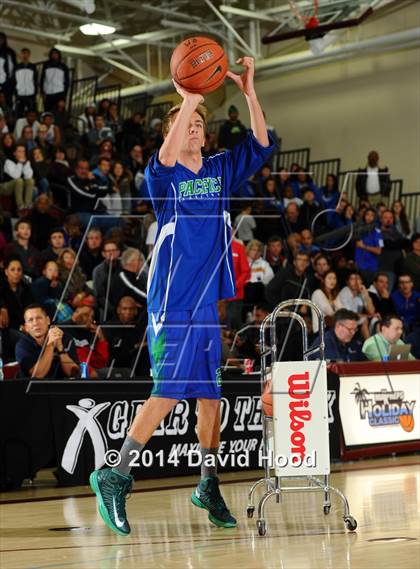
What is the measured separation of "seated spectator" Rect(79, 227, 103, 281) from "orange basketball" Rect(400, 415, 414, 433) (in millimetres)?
4058

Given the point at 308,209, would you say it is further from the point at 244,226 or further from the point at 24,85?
the point at 24,85

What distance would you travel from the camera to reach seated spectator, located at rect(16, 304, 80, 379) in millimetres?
8906

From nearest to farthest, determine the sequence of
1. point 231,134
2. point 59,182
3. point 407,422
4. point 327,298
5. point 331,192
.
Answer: point 407,422 < point 327,298 < point 59,182 < point 331,192 < point 231,134

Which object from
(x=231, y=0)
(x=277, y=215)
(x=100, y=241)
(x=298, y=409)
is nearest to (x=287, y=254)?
(x=277, y=215)

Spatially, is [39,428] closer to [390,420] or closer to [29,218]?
[390,420]

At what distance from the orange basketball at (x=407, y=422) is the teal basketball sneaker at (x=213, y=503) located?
211 inches

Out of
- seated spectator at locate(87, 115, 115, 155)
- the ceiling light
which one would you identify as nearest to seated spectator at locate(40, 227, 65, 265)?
seated spectator at locate(87, 115, 115, 155)

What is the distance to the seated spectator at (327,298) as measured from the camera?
1330 cm

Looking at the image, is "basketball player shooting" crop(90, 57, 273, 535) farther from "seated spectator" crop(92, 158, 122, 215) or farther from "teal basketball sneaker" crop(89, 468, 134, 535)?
"seated spectator" crop(92, 158, 122, 215)

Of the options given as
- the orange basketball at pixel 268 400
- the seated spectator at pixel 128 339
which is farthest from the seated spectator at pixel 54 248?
the orange basketball at pixel 268 400

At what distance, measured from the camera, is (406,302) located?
1542 centimetres

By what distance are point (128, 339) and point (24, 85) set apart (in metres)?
9.39

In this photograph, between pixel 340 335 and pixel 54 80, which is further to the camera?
pixel 54 80

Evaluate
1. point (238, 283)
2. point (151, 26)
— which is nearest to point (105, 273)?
point (238, 283)
